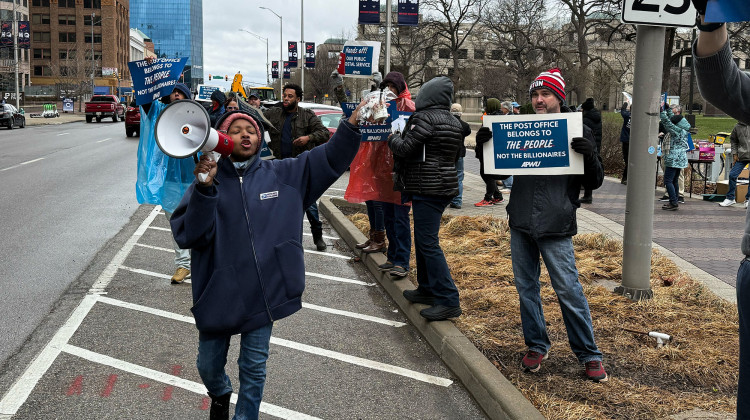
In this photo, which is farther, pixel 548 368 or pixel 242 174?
pixel 548 368

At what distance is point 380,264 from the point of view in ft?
24.8

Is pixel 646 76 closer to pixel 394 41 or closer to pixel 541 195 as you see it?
pixel 541 195

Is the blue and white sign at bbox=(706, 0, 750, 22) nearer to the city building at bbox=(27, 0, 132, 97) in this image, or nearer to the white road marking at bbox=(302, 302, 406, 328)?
the white road marking at bbox=(302, 302, 406, 328)

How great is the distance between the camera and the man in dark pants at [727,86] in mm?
2078

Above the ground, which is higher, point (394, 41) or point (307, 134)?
point (394, 41)

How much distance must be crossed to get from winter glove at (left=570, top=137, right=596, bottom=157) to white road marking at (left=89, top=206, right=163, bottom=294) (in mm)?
4617

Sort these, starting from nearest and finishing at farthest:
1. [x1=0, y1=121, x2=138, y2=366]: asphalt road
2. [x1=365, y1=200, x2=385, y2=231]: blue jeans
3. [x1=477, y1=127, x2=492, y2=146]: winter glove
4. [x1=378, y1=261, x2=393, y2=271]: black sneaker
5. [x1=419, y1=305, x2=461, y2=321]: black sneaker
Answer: [x1=477, y1=127, x2=492, y2=146]: winter glove, [x1=419, y1=305, x2=461, y2=321]: black sneaker, [x1=0, y1=121, x2=138, y2=366]: asphalt road, [x1=378, y1=261, x2=393, y2=271]: black sneaker, [x1=365, y1=200, x2=385, y2=231]: blue jeans

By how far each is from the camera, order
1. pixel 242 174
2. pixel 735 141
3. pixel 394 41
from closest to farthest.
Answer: pixel 242 174 < pixel 735 141 < pixel 394 41

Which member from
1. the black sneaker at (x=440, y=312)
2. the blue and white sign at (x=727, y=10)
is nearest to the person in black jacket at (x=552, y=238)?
the black sneaker at (x=440, y=312)

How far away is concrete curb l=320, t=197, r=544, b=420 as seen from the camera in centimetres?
392

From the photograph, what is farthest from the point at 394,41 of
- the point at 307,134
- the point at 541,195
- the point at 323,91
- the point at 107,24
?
A: the point at 107,24

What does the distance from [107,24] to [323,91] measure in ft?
213

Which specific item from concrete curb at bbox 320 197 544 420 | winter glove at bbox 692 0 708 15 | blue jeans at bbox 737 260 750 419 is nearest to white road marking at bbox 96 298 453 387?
concrete curb at bbox 320 197 544 420

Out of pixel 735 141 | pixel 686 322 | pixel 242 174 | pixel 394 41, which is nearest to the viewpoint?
pixel 242 174
